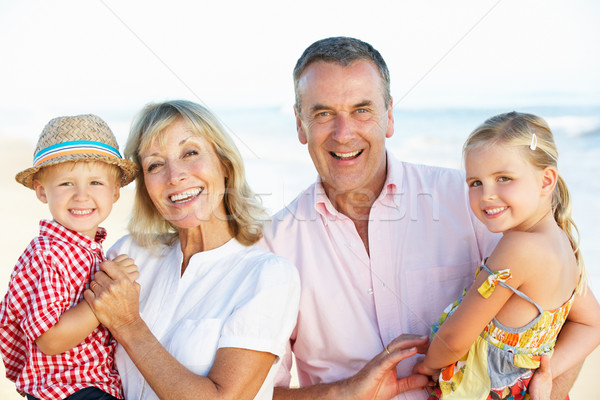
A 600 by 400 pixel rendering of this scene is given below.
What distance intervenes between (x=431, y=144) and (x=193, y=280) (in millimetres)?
11683

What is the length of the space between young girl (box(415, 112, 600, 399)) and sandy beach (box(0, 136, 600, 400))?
10.3ft

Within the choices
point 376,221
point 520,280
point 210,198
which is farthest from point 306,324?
point 520,280

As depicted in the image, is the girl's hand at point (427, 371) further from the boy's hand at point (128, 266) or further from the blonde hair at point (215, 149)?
the boy's hand at point (128, 266)

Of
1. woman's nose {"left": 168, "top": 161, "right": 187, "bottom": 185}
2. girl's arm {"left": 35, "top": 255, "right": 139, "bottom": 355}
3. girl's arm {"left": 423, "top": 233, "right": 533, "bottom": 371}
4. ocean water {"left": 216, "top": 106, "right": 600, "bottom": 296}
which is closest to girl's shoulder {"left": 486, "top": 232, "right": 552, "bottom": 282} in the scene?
girl's arm {"left": 423, "top": 233, "right": 533, "bottom": 371}

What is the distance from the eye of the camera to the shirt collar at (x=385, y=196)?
2.82 metres

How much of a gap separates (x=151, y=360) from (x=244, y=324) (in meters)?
0.37

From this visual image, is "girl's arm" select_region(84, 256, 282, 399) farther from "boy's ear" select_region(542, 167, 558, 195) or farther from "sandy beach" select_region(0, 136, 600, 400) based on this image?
"sandy beach" select_region(0, 136, 600, 400)

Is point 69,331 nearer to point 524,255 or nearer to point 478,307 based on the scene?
point 478,307

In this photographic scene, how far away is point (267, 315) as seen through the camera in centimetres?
221

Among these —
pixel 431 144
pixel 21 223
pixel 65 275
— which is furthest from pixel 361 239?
pixel 431 144

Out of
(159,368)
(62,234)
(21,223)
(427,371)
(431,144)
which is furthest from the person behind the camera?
(431,144)

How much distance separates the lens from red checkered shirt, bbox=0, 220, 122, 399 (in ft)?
7.11

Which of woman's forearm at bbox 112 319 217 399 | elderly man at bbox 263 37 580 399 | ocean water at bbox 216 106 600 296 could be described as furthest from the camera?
ocean water at bbox 216 106 600 296

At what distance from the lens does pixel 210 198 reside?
2.55 m
